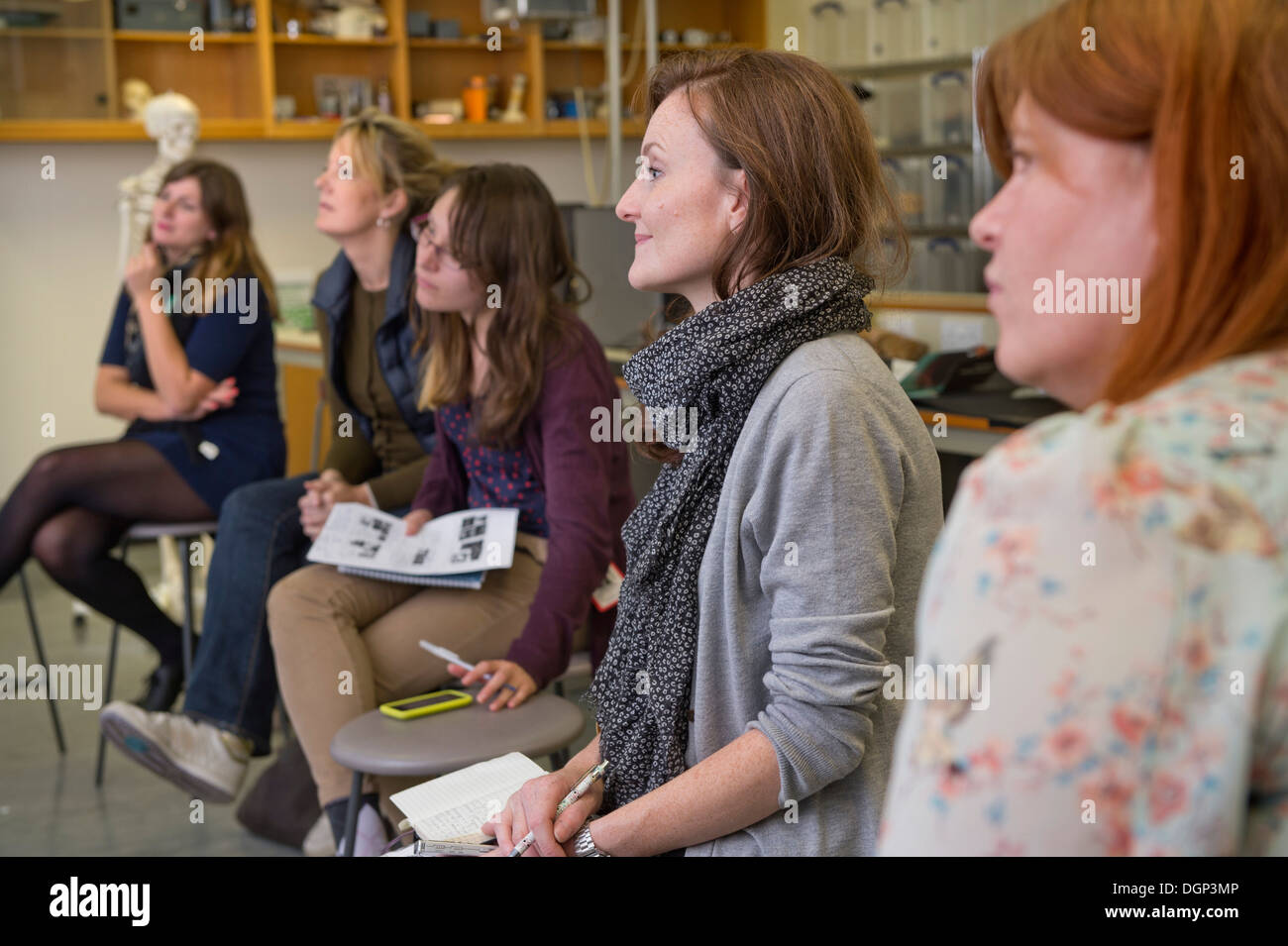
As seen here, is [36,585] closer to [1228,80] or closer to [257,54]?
[257,54]

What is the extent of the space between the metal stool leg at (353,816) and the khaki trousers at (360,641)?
0.55 ft

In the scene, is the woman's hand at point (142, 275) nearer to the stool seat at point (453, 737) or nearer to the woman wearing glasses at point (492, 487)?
the woman wearing glasses at point (492, 487)

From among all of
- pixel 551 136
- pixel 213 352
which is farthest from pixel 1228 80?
pixel 551 136

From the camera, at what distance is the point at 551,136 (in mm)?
6266

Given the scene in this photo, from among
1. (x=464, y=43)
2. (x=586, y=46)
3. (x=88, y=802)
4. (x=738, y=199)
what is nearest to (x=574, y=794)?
(x=738, y=199)

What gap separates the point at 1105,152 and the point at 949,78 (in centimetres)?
509

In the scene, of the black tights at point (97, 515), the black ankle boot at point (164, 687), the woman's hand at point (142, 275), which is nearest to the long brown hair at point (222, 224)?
the woman's hand at point (142, 275)

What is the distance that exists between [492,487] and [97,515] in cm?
130

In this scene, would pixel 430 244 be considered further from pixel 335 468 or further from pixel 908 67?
pixel 908 67

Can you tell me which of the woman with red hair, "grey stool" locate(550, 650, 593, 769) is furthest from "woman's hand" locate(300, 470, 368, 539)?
the woman with red hair

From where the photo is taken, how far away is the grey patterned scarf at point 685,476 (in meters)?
1.18

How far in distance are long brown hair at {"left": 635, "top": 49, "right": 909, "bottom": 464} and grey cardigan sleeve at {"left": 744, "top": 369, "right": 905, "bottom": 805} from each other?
0.62 feet

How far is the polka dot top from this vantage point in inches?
84.3

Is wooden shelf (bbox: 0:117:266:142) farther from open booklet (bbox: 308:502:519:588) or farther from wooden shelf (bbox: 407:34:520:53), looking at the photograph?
open booklet (bbox: 308:502:519:588)
